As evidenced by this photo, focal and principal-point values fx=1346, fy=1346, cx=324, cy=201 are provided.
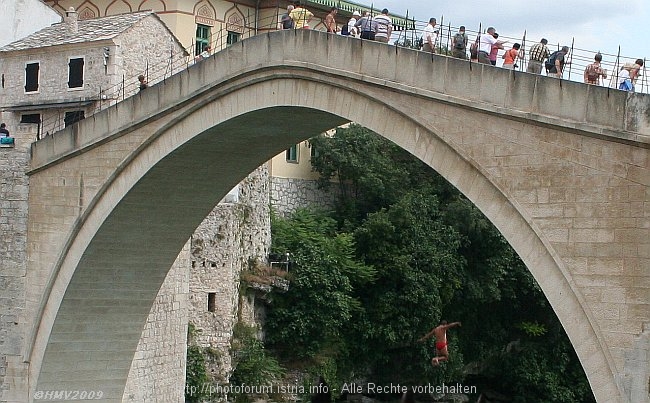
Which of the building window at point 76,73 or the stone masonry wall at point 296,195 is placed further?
the stone masonry wall at point 296,195

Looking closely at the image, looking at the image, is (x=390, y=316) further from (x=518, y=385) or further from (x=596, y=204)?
(x=596, y=204)

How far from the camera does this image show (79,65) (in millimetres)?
28750

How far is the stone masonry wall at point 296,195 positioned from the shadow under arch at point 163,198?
41.2ft

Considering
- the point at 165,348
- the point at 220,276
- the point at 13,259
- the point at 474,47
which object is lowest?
the point at 165,348

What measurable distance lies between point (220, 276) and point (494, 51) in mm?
15884

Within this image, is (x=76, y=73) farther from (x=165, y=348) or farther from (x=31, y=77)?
(x=165, y=348)

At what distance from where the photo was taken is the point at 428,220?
39.6m

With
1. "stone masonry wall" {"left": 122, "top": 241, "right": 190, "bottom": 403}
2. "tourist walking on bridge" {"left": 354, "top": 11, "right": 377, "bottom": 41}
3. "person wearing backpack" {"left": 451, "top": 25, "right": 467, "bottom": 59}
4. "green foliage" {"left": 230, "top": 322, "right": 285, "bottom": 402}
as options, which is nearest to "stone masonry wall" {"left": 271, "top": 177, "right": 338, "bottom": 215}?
"green foliage" {"left": 230, "top": 322, "right": 285, "bottom": 402}

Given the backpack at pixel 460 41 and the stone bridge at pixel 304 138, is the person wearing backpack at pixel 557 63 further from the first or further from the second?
the backpack at pixel 460 41

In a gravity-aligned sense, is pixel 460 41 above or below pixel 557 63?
above

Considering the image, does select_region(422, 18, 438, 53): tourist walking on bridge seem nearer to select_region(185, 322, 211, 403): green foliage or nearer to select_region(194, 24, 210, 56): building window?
select_region(185, 322, 211, 403): green foliage

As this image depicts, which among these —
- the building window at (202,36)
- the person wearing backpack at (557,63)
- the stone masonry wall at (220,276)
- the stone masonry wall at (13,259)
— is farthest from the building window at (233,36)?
the person wearing backpack at (557,63)

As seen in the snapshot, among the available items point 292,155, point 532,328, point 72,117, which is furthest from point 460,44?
point 532,328

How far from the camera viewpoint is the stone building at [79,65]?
92.7 feet
